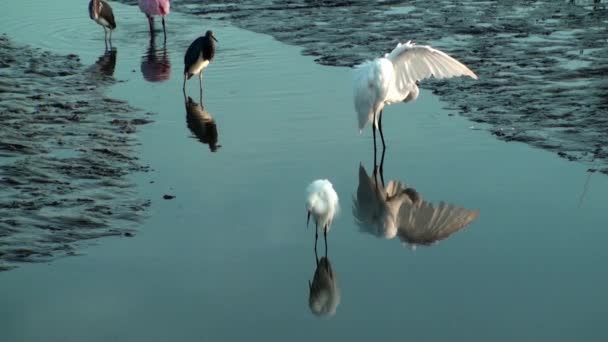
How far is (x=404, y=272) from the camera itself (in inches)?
311

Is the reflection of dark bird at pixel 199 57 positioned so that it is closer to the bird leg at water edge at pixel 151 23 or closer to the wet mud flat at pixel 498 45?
the wet mud flat at pixel 498 45

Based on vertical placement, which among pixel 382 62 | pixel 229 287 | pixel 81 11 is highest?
pixel 382 62

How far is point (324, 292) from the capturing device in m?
7.57

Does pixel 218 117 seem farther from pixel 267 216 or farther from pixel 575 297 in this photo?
pixel 575 297

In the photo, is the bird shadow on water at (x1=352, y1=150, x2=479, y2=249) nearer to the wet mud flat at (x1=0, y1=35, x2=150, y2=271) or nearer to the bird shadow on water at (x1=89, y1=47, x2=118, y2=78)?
the wet mud flat at (x1=0, y1=35, x2=150, y2=271)

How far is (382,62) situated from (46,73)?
5.79m

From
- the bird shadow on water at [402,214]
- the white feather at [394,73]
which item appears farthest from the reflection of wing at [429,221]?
the white feather at [394,73]

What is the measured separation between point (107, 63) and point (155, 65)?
2.56 feet

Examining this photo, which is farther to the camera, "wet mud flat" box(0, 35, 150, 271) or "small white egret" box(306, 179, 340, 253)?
"wet mud flat" box(0, 35, 150, 271)

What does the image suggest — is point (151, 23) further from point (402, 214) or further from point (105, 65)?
point (402, 214)

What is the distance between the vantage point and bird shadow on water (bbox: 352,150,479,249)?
28.9 feet

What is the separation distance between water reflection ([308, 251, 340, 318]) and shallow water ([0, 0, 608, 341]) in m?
0.06

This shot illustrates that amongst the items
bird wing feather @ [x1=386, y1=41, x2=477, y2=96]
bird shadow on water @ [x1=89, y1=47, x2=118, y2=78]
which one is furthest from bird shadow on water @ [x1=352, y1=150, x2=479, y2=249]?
bird shadow on water @ [x1=89, y1=47, x2=118, y2=78]

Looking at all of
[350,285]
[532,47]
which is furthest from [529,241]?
[532,47]
